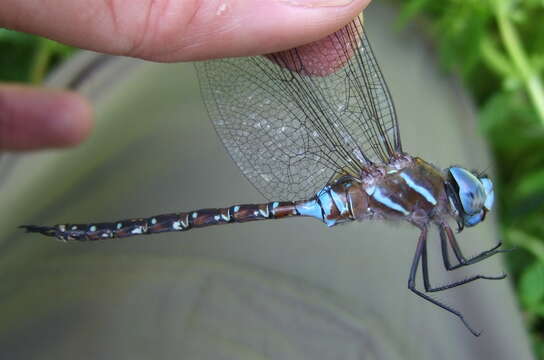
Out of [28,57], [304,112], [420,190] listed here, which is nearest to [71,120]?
[28,57]

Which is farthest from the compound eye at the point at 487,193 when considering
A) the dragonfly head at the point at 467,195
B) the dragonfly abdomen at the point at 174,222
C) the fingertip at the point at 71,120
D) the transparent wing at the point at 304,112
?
the fingertip at the point at 71,120

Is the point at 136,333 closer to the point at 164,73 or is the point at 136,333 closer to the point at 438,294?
the point at 438,294

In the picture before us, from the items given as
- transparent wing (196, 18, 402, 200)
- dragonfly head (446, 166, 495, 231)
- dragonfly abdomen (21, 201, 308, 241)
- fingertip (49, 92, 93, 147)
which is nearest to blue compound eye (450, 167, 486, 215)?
dragonfly head (446, 166, 495, 231)

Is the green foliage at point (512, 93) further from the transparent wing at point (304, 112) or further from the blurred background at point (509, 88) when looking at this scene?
the transparent wing at point (304, 112)

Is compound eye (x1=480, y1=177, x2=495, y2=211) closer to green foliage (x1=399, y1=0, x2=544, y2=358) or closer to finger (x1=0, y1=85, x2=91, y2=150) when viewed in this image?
green foliage (x1=399, y1=0, x2=544, y2=358)

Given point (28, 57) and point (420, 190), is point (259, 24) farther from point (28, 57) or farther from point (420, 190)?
point (28, 57)

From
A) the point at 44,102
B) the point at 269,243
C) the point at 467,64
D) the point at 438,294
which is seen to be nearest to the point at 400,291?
the point at 438,294

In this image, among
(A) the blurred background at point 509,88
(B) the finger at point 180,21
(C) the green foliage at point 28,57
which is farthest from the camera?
(C) the green foliage at point 28,57
